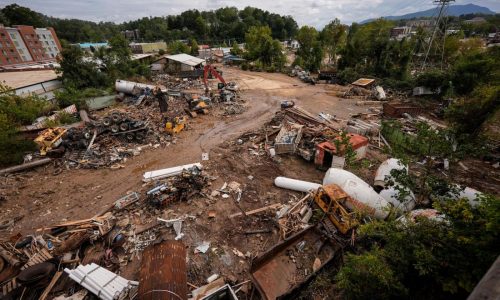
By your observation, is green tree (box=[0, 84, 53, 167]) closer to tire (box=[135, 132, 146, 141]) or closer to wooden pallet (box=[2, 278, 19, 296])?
tire (box=[135, 132, 146, 141])

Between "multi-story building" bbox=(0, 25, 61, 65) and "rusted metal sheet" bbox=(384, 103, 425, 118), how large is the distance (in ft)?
173

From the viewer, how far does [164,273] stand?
183 inches

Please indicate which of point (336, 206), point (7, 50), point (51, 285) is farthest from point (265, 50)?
point (7, 50)

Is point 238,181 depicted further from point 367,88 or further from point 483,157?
point 367,88

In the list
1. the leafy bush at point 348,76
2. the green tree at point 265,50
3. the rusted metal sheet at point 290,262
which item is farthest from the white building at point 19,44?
the rusted metal sheet at point 290,262

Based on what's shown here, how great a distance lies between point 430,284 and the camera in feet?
12.8

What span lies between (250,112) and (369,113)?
992 centimetres

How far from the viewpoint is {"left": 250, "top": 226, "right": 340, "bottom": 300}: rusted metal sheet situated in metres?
5.34

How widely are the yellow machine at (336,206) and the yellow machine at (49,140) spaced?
13548 mm

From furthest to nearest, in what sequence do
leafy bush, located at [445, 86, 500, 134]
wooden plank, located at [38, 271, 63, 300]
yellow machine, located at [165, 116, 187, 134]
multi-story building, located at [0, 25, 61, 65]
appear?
1. multi-story building, located at [0, 25, 61, 65]
2. yellow machine, located at [165, 116, 187, 134]
3. leafy bush, located at [445, 86, 500, 134]
4. wooden plank, located at [38, 271, 63, 300]

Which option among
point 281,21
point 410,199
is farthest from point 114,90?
point 281,21

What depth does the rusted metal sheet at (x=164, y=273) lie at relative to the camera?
14.2 ft

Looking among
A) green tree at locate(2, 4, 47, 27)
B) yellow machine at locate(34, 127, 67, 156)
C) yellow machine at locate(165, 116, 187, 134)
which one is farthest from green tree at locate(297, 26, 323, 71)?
green tree at locate(2, 4, 47, 27)

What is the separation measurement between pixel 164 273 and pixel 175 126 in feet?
35.3
